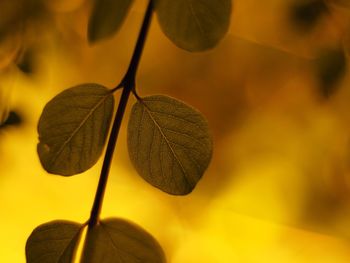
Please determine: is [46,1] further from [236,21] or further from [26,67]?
[236,21]

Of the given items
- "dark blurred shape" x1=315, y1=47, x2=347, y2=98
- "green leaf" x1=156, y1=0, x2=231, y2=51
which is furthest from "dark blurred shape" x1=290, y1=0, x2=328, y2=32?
"green leaf" x1=156, y1=0, x2=231, y2=51

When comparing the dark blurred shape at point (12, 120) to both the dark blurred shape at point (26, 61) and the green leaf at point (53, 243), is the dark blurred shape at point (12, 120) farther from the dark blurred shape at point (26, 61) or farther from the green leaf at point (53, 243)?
the green leaf at point (53, 243)

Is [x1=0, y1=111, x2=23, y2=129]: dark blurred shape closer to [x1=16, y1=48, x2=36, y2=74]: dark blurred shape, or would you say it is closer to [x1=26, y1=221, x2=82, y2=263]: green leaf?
[x1=16, y1=48, x2=36, y2=74]: dark blurred shape

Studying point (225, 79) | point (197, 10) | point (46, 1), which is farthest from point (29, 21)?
point (197, 10)

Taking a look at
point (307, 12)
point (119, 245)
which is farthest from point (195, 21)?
point (307, 12)

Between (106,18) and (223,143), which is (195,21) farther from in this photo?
(223,143)

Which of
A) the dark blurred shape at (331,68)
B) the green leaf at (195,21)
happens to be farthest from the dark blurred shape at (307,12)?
the green leaf at (195,21)
